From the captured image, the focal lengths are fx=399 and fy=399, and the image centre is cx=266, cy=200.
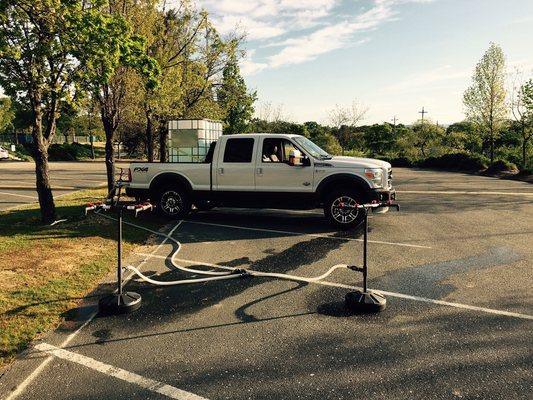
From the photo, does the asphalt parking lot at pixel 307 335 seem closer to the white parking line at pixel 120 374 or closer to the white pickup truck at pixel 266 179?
the white parking line at pixel 120 374

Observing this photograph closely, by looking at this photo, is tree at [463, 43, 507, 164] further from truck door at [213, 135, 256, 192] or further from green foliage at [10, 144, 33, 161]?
green foliage at [10, 144, 33, 161]

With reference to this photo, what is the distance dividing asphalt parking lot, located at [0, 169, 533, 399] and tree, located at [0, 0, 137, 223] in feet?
13.5

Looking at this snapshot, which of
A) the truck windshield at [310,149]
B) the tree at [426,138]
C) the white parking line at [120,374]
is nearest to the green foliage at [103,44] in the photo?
the truck windshield at [310,149]

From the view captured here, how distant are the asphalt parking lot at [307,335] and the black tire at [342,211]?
141 cm

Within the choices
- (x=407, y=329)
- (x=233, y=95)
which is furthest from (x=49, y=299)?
(x=233, y=95)

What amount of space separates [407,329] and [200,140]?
36.6 ft

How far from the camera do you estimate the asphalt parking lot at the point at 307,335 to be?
343 cm

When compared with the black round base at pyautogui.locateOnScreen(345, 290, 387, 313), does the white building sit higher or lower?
higher

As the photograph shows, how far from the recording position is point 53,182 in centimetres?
2020

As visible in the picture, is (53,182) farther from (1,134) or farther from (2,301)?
(1,134)

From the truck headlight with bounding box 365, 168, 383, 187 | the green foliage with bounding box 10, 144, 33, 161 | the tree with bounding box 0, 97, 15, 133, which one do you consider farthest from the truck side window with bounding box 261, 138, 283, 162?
the tree with bounding box 0, 97, 15, 133

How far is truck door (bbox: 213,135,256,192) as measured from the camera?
9.78 m

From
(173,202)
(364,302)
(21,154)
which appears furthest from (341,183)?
(21,154)

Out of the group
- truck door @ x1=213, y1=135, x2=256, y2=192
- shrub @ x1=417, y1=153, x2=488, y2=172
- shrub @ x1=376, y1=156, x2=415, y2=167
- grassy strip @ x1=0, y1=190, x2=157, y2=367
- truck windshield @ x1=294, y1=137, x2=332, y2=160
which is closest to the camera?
grassy strip @ x1=0, y1=190, x2=157, y2=367
